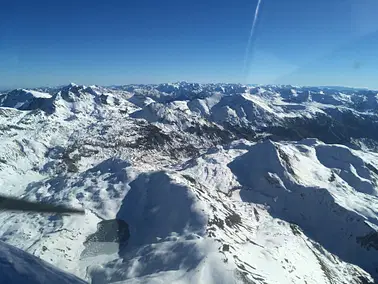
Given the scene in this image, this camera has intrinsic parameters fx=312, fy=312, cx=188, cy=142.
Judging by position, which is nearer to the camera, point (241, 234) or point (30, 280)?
point (30, 280)

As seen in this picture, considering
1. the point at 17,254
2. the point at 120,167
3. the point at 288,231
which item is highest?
the point at 17,254

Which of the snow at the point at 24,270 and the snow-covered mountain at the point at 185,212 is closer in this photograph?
the snow at the point at 24,270

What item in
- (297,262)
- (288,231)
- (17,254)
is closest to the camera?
(17,254)

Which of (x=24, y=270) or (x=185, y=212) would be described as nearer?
(x=24, y=270)

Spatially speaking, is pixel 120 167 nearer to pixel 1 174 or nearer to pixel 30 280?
pixel 1 174

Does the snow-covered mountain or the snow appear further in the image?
the snow-covered mountain

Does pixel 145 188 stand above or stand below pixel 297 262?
above

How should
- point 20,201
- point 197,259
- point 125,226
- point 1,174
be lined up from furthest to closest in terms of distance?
point 1,174 → point 125,226 → point 197,259 → point 20,201

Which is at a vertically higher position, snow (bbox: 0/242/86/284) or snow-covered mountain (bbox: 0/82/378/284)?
snow (bbox: 0/242/86/284)

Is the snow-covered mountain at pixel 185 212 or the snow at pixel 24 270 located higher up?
the snow at pixel 24 270

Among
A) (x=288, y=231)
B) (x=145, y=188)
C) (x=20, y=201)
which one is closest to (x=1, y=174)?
(x=145, y=188)

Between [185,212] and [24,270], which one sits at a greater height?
[24,270]
